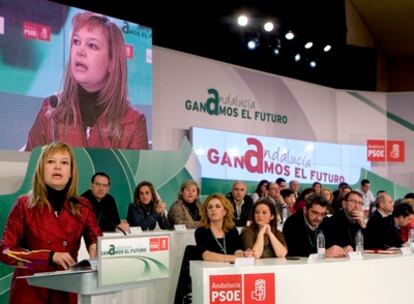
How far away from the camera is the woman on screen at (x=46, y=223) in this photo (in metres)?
2.72

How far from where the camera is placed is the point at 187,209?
18.0 feet

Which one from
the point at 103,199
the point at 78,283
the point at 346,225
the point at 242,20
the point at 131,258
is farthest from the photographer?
the point at 242,20

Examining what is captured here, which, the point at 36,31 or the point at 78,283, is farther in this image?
the point at 36,31

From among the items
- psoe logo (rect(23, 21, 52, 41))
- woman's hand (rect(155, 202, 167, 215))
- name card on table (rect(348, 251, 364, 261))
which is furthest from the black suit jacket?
name card on table (rect(348, 251, 364, 261))

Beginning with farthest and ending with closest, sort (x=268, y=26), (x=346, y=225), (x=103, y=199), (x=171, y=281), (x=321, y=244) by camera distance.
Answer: (x=268, y=26) < (x=103, y=199) < (x=171, y=281) < (x=346, y=225) < (x=321, y=244)

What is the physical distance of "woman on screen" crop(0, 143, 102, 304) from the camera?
8.94 feet

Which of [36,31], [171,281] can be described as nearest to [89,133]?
[36,31]

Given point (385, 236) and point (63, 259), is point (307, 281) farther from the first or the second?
point (385, 236)

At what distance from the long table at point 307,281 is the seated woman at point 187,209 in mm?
1994

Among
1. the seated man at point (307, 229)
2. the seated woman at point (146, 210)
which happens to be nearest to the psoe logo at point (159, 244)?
the seated man at point (307, 229)

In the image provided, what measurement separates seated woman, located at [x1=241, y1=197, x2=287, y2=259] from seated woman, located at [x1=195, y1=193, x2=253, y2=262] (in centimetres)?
9

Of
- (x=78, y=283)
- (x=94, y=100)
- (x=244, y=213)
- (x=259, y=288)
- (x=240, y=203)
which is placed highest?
(x=94, y=100)

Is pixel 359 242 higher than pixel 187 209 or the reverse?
the reverse

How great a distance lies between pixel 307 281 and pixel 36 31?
4169 mm
